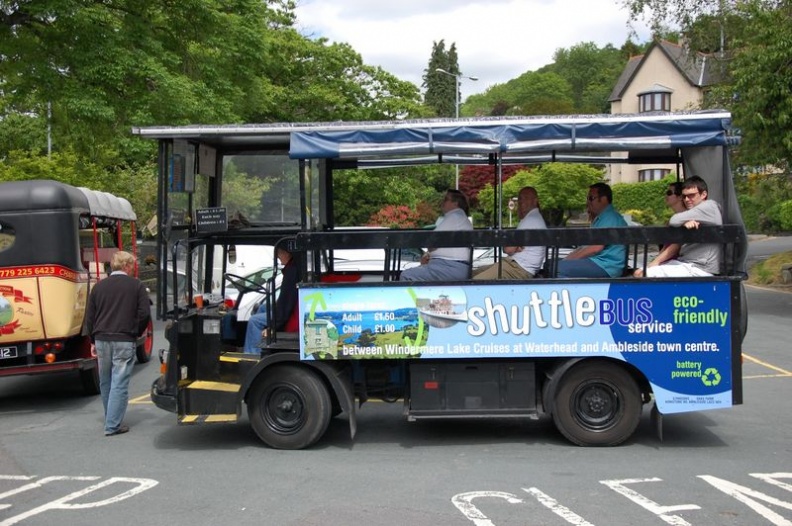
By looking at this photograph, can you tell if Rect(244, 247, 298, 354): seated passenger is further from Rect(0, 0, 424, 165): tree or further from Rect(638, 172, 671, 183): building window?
Rect(0, 0, 424, 165): tree

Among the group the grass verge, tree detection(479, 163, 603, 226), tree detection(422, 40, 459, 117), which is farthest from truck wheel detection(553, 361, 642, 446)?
tree detection(422, 40, 459, 117)

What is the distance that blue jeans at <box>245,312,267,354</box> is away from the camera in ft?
24.7

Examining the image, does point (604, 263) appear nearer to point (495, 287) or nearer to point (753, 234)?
point (495, 287)

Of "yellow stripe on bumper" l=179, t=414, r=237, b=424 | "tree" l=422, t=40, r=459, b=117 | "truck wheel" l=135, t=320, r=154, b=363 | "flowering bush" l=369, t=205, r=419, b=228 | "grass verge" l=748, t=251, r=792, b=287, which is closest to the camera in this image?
"yellow stripe on bumper" l=179, t=414, r=237, b=424

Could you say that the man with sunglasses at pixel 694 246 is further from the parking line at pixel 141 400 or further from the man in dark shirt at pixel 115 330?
the parking line at pixel 141 400

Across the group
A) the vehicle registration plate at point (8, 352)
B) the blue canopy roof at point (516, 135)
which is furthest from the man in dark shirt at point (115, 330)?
the blue canopy roof at point (516, 135)

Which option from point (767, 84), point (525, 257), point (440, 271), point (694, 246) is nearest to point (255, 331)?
point (440, 271)

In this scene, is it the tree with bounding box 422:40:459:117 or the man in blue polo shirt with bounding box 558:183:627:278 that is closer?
the man in blue polo shirt with bounding box 558:183:627:278

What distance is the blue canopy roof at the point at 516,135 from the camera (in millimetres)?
6742

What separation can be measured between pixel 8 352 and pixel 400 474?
17.2ft

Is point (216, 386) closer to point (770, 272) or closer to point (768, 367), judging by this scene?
point (768, 367)

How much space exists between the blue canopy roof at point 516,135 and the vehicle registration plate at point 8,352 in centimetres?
457

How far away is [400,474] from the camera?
638cm

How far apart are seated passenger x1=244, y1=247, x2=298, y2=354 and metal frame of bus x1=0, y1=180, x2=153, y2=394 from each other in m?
2.82
